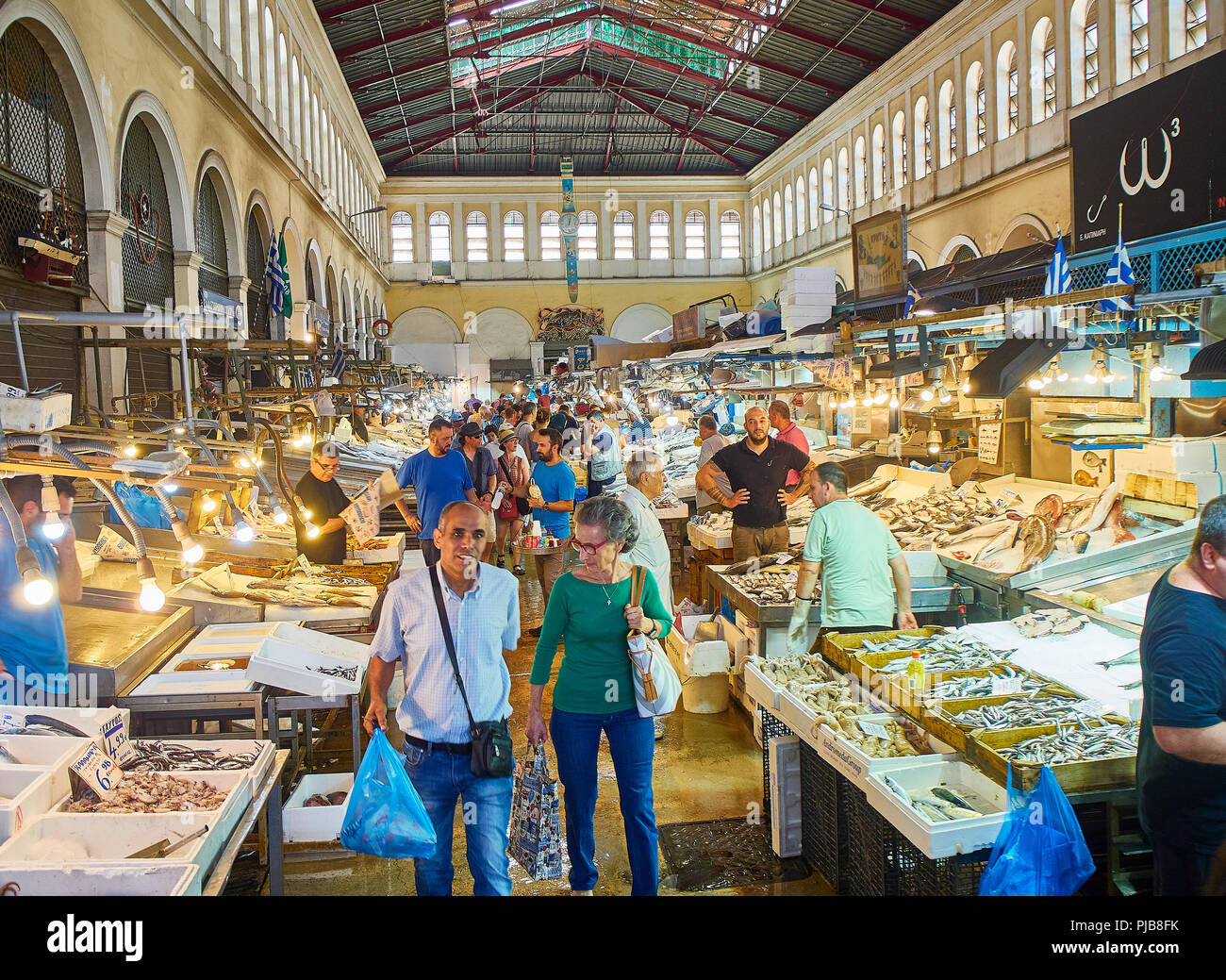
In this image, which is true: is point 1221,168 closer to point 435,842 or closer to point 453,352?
point 435,842

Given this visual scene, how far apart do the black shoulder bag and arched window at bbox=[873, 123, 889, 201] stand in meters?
24.4

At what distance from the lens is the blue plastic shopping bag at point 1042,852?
9.25ft

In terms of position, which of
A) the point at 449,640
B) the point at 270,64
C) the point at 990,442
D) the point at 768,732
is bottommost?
the point at 768,732

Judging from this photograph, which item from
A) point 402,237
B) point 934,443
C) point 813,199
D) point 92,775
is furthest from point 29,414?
point 402,237

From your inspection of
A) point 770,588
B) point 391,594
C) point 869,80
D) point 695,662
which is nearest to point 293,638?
point 391,594

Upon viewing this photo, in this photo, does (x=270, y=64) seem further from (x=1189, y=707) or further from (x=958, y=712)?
(x=1189, y=707)

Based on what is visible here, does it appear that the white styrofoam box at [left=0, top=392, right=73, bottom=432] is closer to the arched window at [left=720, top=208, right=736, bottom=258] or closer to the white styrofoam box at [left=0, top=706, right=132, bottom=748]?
the white styrofoam box at [left=0, top=706, right=132, bottom=748]

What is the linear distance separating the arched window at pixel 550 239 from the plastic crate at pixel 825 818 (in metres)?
36.1

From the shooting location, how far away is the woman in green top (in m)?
3.51

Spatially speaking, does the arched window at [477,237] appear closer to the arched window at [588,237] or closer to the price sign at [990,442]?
the arched window at [588,237]

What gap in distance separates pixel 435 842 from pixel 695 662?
3200 mm

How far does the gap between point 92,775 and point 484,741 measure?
132cm

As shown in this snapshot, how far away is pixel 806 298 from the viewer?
1197 cm
